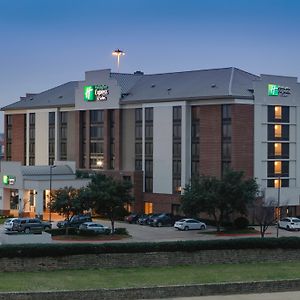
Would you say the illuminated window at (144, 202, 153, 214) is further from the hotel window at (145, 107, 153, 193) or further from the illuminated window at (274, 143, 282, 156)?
the illuminated window at (274, 143, 282, 156)

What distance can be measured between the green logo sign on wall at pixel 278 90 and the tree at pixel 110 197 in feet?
67.3

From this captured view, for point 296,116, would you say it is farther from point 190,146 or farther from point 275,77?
point 190,146

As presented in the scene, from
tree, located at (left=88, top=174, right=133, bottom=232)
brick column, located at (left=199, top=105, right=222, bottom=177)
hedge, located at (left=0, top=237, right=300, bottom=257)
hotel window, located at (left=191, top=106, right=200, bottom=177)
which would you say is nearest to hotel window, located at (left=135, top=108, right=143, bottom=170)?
hotel window, located at (left=191, top=106, right=200, bottom=177)

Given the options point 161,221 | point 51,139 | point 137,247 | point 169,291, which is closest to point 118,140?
point 51,139

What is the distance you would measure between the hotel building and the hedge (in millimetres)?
26288

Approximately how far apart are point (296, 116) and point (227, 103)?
27.4 ft

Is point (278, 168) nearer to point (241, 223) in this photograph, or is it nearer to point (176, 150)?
point (176, 150)

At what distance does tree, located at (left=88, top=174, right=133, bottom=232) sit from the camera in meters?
63.4

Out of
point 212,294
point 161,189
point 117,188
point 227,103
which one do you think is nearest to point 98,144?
point 161,189

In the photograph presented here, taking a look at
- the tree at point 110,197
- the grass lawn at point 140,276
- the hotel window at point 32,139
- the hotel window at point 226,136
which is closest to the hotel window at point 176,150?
the hotel window at point 226,136

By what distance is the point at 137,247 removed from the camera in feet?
140

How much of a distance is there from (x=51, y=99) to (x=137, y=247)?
5685 centimetres

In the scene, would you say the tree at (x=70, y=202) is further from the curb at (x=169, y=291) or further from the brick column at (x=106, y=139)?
the curb at (x=169, y=291)

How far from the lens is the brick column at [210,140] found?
76500 mm
